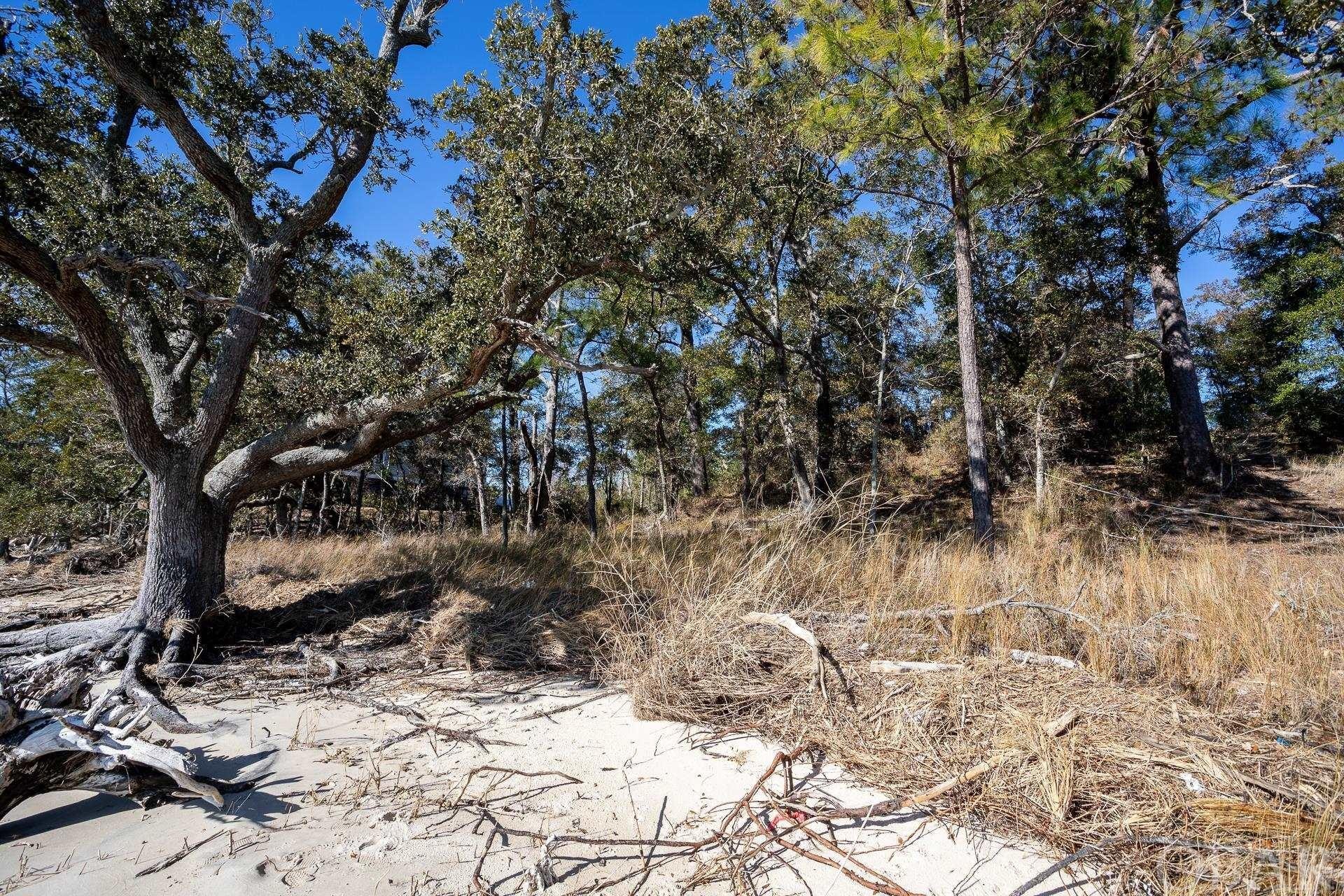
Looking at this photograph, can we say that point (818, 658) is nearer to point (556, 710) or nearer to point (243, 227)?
point (556, 710)

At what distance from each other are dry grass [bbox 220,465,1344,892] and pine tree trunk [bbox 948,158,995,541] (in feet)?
3.31

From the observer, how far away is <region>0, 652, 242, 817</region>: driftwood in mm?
2367

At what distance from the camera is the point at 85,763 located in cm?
249

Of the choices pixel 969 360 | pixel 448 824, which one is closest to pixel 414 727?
pixel 448 824

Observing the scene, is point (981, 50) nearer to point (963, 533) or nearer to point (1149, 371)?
point (963, 533)

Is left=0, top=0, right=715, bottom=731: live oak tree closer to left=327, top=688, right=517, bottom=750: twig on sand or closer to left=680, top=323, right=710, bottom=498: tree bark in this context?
left=327, top=688, right=517, bottom=750: twig on sand

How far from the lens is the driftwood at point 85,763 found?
237 centimetres

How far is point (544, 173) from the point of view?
575 centimetres

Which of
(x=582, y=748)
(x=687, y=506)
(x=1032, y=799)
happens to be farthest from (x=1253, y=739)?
(x=687, y=506)

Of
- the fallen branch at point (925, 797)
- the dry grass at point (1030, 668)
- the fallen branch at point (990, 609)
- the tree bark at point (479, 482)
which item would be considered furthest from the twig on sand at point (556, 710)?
the tree bark at point (479, 482)

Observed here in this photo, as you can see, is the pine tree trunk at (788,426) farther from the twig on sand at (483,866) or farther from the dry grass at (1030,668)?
the twig on sand at (483,866)

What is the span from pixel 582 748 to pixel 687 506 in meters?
14.0

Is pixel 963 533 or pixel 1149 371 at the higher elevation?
pixel 1149 371

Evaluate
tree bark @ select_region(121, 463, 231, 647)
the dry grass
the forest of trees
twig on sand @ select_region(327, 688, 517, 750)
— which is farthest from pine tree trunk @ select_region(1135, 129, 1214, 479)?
tree bark @ select_region(121, 463, 231, 647)
